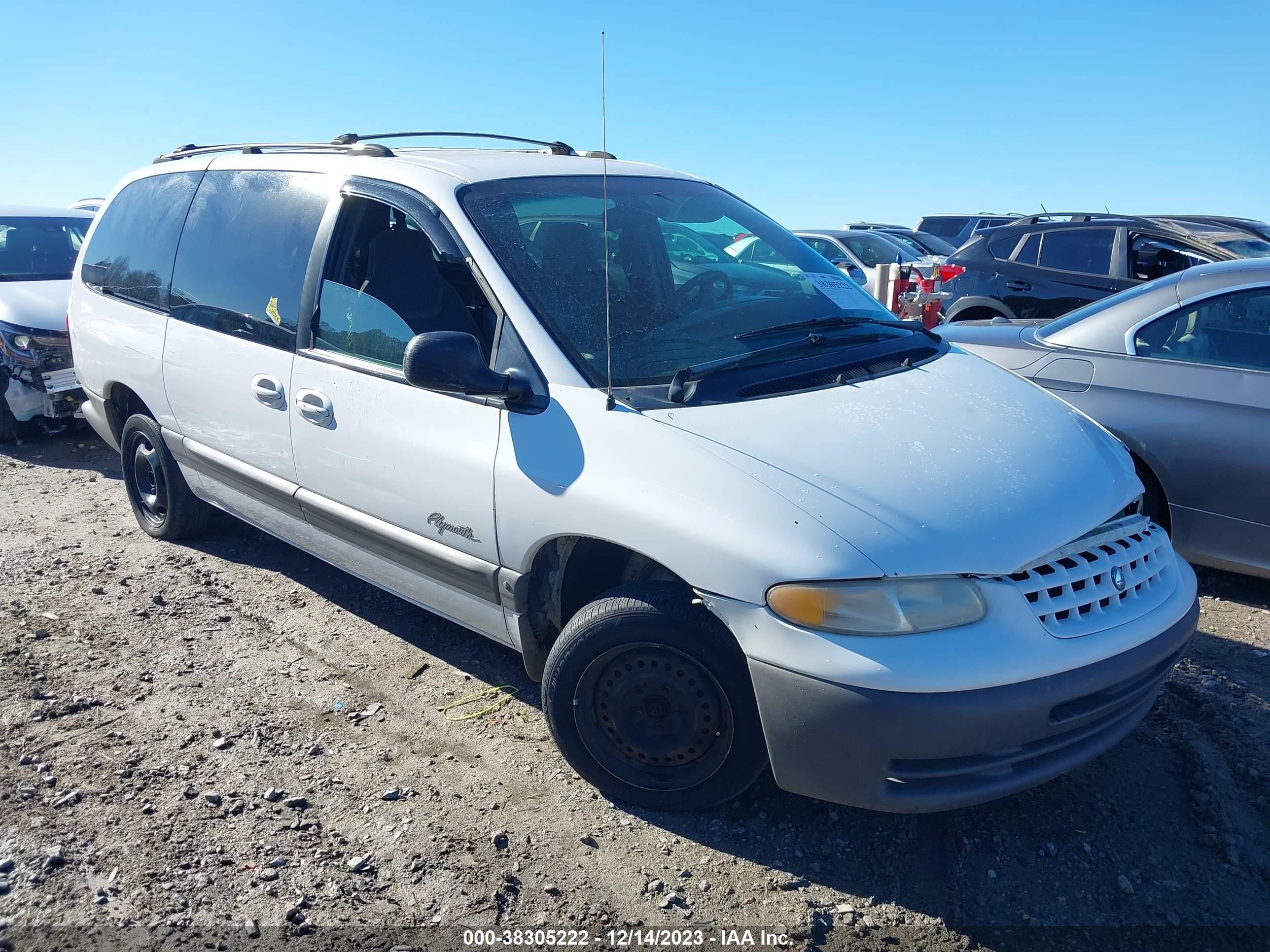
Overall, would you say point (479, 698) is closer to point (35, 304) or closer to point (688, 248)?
point (688, 248)

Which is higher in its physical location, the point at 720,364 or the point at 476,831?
the point at 720,364

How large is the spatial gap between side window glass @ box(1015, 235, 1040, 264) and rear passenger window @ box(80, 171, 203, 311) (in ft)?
23.6

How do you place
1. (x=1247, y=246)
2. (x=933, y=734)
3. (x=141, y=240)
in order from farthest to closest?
(x=1247, y=246)
(x=141, y=240)
(x=933, y=734)

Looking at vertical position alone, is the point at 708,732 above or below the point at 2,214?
below

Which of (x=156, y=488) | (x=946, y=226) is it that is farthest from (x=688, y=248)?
(x=946, y=226)

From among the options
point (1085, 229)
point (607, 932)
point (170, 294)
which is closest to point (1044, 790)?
point (607, 932)

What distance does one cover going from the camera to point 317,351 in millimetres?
3582

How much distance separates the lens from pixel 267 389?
147 inches

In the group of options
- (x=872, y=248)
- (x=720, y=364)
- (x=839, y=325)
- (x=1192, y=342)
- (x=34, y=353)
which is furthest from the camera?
(x=872, y=248)

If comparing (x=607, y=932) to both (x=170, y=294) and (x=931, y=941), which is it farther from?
(x=170, y=294)

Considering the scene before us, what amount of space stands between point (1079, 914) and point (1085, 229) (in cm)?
769

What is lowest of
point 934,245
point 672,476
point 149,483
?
point 149,483

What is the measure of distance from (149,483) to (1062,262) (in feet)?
25.1

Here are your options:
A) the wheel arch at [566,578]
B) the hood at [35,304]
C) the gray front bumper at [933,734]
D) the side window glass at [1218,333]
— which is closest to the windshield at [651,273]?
the wheel arch at [566,578]
